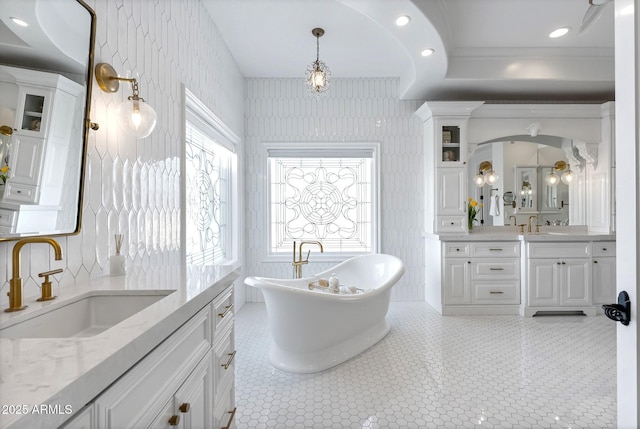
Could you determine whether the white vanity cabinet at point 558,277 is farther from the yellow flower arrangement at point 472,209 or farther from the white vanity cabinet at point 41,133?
the white vanity cabinet at point 41,133

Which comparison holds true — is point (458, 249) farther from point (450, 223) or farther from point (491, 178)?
point (491, 178)

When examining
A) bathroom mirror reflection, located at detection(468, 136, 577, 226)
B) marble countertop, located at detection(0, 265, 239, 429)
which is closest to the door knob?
marble countertop, located at detection(0, 265, 239, 429)

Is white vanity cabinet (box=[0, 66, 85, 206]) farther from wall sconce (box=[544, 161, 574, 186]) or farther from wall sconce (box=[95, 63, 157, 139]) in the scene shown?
wall sconce (box=[544, 161, 574, 186])

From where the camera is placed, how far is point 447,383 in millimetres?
2285

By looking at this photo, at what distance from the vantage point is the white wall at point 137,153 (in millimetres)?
1464

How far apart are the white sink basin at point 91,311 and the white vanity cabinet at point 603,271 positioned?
14.7ft

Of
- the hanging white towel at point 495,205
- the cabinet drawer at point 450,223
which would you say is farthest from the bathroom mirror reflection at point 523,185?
the cabinet drawer at point 450,223

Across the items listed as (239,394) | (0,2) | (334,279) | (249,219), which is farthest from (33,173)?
(249,219)

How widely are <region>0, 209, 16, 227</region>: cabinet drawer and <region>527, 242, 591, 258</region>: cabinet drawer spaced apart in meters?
4.31

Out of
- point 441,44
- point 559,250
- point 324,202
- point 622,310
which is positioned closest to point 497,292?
point 559,250

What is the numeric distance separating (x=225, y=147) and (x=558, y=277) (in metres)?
4.03

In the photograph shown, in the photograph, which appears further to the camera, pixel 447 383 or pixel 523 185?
pixel 523 185

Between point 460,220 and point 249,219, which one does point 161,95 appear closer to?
point 249,219

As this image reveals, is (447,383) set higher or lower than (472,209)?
lower
